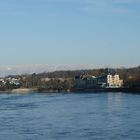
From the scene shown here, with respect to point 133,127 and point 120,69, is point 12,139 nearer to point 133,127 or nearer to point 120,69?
point 133,127

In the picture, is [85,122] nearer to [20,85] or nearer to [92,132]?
[92,132]

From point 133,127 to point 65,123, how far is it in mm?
2907

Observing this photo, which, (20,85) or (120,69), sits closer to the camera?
(20,85)

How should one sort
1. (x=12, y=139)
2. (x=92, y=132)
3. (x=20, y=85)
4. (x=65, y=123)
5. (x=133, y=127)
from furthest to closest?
(x=20, y=85) < (x=65, y=123) < (x=133, y=127) < (x=92, y=132) < (x=12, y=139)

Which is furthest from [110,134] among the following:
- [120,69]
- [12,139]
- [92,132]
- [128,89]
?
[120,69]

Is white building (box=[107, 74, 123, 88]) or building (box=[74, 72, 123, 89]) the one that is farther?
white building (box=[107, 74, 123, 88])

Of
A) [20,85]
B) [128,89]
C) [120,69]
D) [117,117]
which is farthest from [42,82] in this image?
[117,117]

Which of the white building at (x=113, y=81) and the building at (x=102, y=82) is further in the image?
the white building at (x=113, y=81)

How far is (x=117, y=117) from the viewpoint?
73.6 feet

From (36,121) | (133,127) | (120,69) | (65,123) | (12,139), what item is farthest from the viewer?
(120,69)

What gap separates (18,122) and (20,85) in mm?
82630

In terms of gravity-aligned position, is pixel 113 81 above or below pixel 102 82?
above

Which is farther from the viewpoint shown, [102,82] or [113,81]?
[113,81]

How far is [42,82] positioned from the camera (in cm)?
10781
